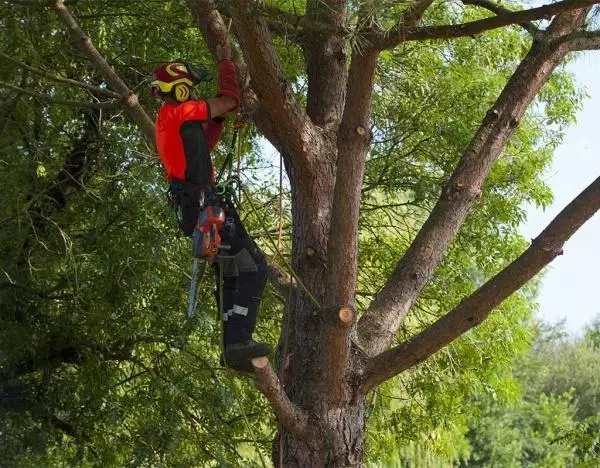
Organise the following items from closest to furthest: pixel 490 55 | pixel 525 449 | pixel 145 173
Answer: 1. pixel 145 173
2. pixel 490 55
3. pixel 525 449

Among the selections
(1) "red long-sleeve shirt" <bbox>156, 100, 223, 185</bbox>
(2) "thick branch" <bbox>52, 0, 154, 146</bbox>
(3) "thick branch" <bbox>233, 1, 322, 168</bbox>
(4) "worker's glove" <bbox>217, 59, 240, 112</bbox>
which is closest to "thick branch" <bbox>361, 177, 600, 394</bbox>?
(3) "thick branch" <bbox>233, 1, 322, 168</bbox>

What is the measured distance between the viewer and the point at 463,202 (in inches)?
197

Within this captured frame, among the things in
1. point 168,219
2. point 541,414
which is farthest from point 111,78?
point 541,414

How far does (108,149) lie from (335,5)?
346cm

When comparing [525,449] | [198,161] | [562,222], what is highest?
[525,449]

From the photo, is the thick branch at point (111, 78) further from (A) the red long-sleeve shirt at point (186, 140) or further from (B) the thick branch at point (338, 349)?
(B) the thick branch at point (338, 349)

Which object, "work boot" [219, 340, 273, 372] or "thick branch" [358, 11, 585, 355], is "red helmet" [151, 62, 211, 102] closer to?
"work boot" [219, 340, 273, 372]

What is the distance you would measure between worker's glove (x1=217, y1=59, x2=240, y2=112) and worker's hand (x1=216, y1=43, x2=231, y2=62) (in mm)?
95

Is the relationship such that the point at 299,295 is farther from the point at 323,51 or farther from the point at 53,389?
the point at 53,389

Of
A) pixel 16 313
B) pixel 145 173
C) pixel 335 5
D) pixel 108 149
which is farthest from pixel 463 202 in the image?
pixel 16 313

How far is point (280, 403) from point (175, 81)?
134 centimetres

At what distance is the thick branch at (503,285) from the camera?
4.16m

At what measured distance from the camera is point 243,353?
4.23m

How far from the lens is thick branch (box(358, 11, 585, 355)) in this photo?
487 centimetres
